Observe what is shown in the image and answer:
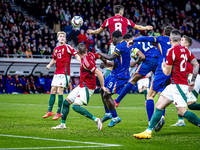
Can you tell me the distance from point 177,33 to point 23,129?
397 centimetres

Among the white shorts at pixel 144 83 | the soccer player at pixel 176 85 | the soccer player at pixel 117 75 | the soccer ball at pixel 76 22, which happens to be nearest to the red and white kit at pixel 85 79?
the soccer player at pixel 117 75

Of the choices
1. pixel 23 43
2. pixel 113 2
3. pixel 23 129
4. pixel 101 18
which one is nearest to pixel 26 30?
pixel 23 43

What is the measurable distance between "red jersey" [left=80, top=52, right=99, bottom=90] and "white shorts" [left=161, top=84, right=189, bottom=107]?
1914mm

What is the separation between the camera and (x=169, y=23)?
3341 cm

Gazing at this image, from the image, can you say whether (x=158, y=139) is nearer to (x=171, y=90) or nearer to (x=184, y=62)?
(x=171, y=90)

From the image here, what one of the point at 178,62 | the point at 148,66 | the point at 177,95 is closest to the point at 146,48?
the point at 148,66

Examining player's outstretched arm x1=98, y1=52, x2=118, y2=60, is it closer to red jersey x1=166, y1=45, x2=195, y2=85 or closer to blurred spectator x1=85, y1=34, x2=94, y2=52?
red jersey x1=166, y1=45, x2=195, y2=85

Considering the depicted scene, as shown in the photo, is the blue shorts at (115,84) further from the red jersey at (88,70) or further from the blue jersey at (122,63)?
the red jersey at (88,70)

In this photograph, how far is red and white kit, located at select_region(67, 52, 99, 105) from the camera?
7.60 m

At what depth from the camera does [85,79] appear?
7762 millimetres

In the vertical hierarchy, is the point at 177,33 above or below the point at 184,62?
above

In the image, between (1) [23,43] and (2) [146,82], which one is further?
(1) [23,43]

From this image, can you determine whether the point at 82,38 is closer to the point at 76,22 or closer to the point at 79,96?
the point at 76,22

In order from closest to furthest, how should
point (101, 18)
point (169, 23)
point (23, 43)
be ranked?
point (23, 43) → point (101, 18) → point (169, 23)
